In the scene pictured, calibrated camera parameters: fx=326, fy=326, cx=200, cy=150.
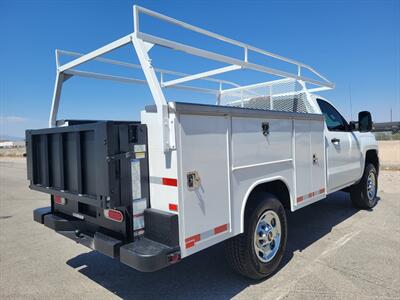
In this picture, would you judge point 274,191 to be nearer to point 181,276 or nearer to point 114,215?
point 181,276

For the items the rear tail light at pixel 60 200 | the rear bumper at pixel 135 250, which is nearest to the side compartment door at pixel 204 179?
the rear bumper at pixel 135 250

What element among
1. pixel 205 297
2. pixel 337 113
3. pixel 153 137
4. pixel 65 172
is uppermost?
pixel 337 113

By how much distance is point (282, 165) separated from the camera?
377cm

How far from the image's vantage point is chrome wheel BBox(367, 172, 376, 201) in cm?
655

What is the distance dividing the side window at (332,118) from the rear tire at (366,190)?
1.42 meters

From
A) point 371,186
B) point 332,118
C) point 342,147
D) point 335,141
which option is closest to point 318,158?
point 335,141

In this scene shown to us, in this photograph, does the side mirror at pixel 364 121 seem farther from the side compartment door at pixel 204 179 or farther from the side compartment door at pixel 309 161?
the side compartment door at pixel 204 179

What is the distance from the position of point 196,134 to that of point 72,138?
4.13 ft

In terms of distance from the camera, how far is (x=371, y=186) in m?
6.68

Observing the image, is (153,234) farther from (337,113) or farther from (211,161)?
(337,113)

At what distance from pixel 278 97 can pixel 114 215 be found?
141 inches

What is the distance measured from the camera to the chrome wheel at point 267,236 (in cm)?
353

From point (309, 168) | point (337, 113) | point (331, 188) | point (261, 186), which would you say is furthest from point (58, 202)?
point (337, 113)

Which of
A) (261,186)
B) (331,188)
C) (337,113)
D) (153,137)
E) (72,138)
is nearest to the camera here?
(153,137)
